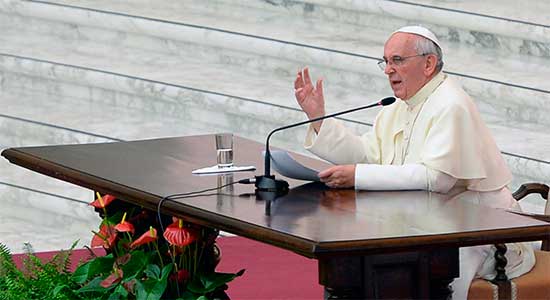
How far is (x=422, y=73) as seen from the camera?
189 inches

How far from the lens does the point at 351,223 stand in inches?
155

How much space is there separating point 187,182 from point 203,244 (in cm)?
27

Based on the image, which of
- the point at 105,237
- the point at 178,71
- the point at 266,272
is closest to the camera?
the point at 105,237

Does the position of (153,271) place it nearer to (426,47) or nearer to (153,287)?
(153,287)

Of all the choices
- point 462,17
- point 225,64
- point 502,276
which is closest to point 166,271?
point 502,276

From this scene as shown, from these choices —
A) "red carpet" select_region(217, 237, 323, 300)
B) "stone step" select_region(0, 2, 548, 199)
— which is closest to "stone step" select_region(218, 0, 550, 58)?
"stone step" select_region(0, 2, 548, 199)

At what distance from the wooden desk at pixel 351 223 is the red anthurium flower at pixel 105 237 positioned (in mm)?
325

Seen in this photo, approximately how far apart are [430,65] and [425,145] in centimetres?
27

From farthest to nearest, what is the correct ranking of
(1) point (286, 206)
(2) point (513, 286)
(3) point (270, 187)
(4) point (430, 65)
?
(4) point (430, 65), (2) point (513, 286), (3) point (270, 187), (1) point (286, 206)

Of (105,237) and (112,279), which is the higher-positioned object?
(105,237)

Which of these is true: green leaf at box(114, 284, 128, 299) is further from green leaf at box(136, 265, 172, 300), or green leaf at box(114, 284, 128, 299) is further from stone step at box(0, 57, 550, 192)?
stone step at box(0, 57, 550, 192)

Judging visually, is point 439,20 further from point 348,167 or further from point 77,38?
point 348,167

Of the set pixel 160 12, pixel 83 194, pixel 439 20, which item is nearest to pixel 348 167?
pixel 83 194

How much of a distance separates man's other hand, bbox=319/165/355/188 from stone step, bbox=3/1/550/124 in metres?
2.81
